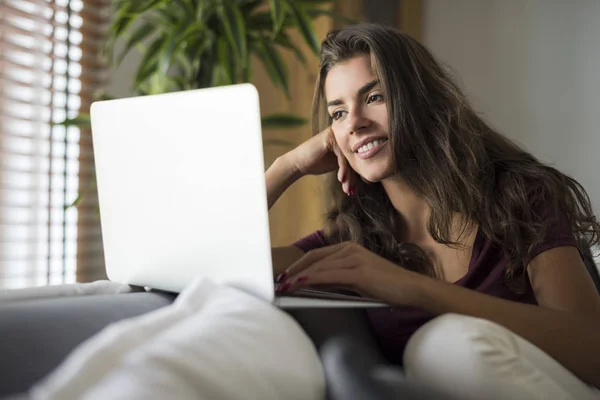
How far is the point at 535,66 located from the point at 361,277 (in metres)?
2.07

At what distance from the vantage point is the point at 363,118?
1.21 m

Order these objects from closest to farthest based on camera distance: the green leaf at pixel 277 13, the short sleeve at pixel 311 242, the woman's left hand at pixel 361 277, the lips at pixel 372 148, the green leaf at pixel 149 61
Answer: the woman's left hand at pixel 361 277 → the lips at pixel 372 148 → the short sleeve at pixel 311 242 → the green leaf at pixel 277 13 → the green leaf at pixel 149 61

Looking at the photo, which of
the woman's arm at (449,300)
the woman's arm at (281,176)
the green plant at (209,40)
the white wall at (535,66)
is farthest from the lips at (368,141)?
the white wall at (535,66)

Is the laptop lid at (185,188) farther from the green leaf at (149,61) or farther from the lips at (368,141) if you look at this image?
the green leaf at (149,61)

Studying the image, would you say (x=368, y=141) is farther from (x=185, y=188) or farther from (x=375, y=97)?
(x=185, y=188)

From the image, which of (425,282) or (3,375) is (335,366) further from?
(3,375)

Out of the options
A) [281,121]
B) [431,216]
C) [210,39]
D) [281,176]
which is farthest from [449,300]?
[210,39]

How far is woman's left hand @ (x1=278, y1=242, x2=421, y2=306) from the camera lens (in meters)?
0.80

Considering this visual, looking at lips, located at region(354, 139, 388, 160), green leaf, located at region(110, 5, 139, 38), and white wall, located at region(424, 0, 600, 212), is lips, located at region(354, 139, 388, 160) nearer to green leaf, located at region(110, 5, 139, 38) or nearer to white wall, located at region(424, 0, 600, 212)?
green leaf, located at region(110, 5, 139, 38)

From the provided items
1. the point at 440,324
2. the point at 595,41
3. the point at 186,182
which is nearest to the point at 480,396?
the point at 440,324

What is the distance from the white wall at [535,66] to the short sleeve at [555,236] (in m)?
1.41

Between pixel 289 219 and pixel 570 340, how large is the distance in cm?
204

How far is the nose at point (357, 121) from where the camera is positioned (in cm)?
120

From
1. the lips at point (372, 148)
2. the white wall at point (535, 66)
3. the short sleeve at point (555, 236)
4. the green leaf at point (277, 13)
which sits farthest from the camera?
the white wall at point (535, 66)
